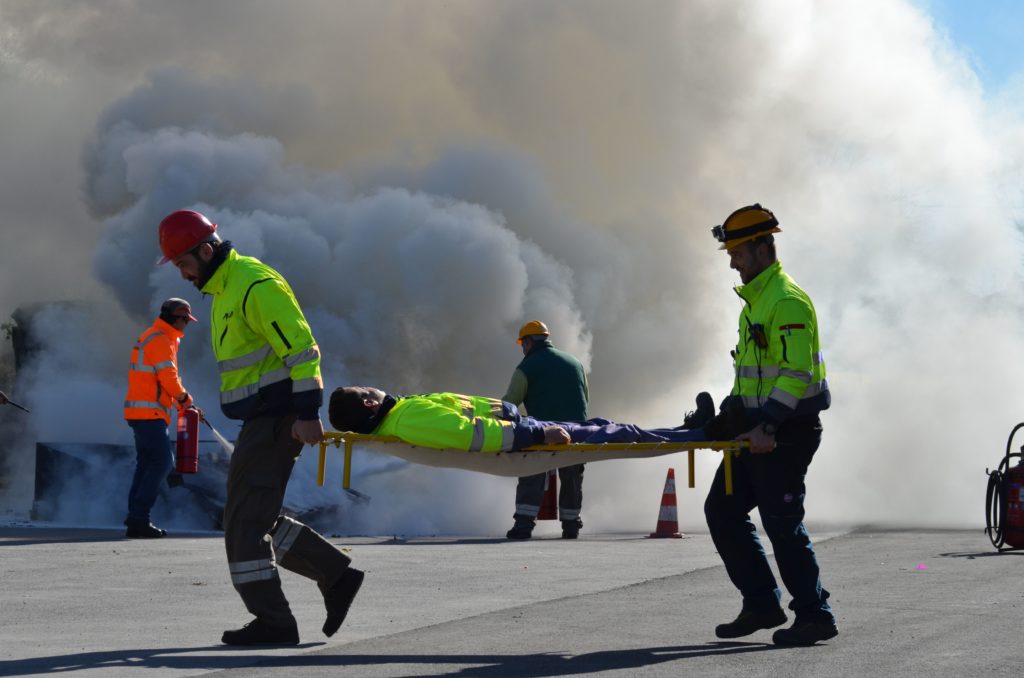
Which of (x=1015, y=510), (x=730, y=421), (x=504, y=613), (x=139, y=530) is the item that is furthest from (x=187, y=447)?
(x=730, y=421)

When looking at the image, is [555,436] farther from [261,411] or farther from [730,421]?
[261,411]

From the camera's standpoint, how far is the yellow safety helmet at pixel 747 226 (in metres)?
6.45

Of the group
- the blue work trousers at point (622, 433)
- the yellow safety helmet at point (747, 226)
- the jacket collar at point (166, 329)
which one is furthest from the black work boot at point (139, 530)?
the yellow safety helmet at point (747, 226)

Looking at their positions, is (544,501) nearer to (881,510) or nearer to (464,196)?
(881,510)

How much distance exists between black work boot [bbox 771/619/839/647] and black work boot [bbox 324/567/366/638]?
1683 millimetres

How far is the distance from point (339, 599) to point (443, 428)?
3.00ft

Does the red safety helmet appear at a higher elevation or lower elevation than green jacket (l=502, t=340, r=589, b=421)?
lower

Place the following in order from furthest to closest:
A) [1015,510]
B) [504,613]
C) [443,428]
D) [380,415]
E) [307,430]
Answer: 1. [1015,510]
2. [504,613]
3. [380,415]
4. [443,428]
5. [307,430]

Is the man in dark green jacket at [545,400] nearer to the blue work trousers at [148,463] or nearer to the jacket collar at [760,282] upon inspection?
the blue work trousers at [148,463]

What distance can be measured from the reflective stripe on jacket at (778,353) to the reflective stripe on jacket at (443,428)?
1076 mm

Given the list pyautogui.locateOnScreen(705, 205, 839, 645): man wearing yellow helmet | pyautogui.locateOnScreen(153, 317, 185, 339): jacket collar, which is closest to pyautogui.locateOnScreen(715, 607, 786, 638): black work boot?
pyautogui.locateOnScreen(705, 205, 839, 645): man wearing yellow helmet

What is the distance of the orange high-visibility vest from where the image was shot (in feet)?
38.4

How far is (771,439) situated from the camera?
243 inches

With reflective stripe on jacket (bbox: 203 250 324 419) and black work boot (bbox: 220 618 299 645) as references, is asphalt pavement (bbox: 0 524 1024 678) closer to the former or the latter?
black work boot (bbox: 220 618 299 645)
